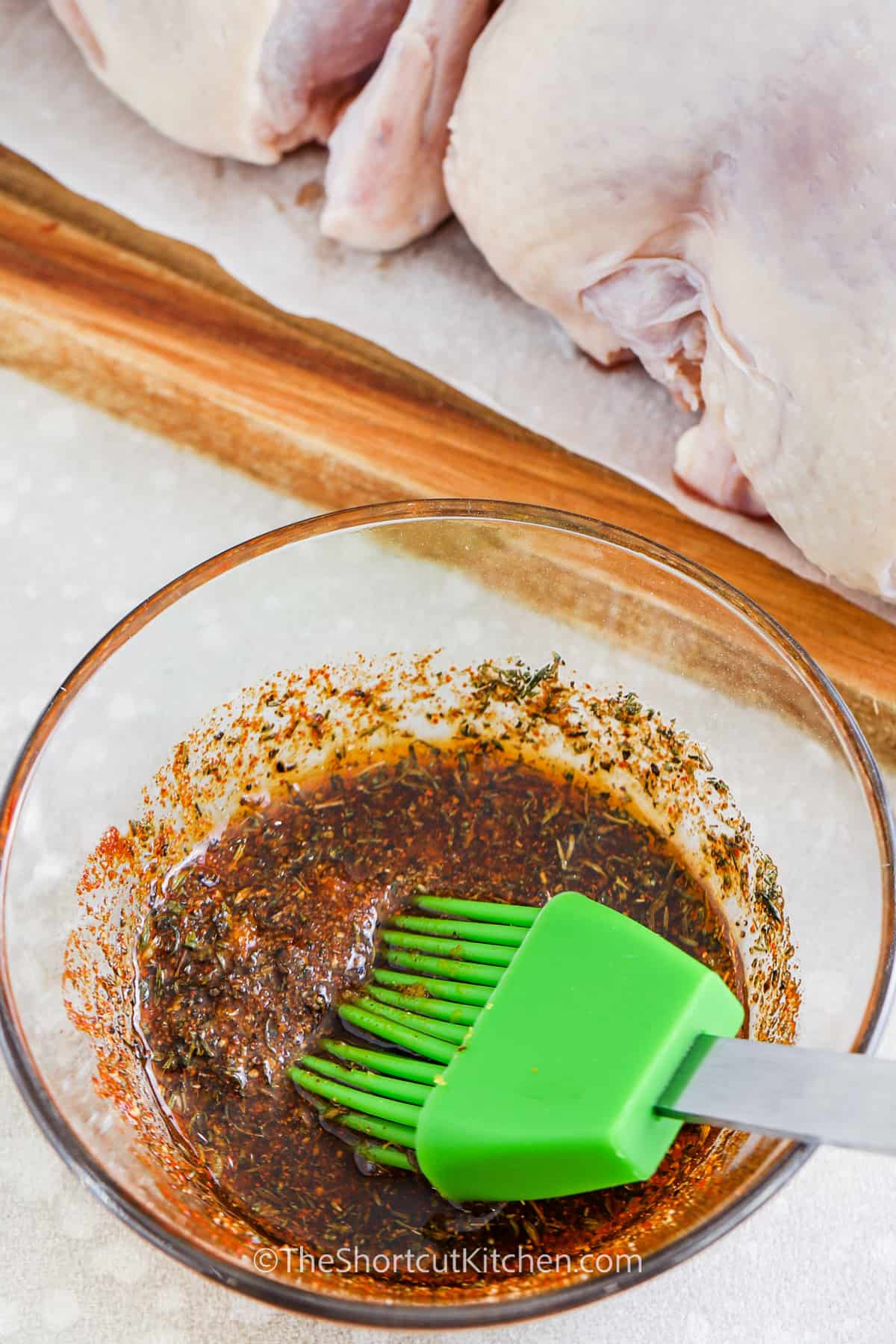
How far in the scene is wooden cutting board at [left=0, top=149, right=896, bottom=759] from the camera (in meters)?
1.33

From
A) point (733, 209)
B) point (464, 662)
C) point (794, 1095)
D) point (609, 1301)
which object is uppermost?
point (733, 209)

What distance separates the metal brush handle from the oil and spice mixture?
0.44ft

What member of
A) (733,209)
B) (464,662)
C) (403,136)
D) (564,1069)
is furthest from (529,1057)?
(403,136)

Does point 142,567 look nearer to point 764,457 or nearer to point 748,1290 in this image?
point 764,457

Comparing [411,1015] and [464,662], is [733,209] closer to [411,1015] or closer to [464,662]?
[464,662]

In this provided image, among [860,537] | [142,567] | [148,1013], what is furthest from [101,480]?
[860,537]

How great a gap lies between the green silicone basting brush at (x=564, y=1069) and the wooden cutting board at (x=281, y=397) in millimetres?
534

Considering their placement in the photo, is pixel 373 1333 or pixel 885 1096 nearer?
pixel 885 1096

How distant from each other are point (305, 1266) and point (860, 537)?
2.51ft

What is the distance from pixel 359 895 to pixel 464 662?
0.23 m

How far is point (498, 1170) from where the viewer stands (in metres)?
0.82

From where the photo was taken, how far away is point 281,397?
4.59ft

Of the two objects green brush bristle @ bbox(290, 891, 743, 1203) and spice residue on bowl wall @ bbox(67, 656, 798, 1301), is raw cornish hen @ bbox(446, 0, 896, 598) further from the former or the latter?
green brush bristle @ bbox(290, 891, 743, 1203)

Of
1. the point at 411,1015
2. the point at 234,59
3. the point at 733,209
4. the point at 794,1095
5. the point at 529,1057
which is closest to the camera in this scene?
the point at 794,1095
